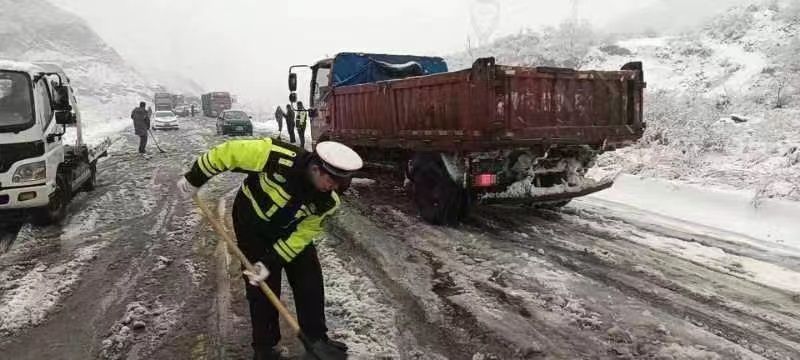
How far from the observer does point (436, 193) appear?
6961mm

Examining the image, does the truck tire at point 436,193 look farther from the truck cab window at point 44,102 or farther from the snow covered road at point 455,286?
the truck cab window at point 44,102

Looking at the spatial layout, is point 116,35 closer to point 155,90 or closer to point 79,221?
point 155,90

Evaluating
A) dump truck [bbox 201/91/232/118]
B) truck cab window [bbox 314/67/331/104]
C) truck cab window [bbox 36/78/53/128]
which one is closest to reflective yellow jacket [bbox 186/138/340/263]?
truck cab window [bbox 36/78/53/128]

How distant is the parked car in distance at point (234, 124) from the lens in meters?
25.2

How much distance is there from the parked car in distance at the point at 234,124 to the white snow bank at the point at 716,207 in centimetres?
1971

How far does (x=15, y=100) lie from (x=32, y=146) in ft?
2.50

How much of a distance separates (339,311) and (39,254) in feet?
12.6

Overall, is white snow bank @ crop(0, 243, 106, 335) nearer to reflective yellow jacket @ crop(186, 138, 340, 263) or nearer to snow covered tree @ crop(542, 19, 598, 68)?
reflective yellow jacket @ crop(186, 138, 340, 263)

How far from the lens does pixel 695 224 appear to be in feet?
23.1

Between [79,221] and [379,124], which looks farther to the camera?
[379,124]

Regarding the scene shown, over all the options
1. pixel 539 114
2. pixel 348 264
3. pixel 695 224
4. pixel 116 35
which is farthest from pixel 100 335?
pixel 116 35

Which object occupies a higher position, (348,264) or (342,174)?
(342,174)

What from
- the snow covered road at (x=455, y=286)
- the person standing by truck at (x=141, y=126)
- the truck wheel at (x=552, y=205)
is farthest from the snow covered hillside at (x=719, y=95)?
the person standing by truck at (x=141, y=126)

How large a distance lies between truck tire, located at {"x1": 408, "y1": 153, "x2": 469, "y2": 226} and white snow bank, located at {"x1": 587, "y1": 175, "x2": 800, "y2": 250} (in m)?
Result: 3.12
